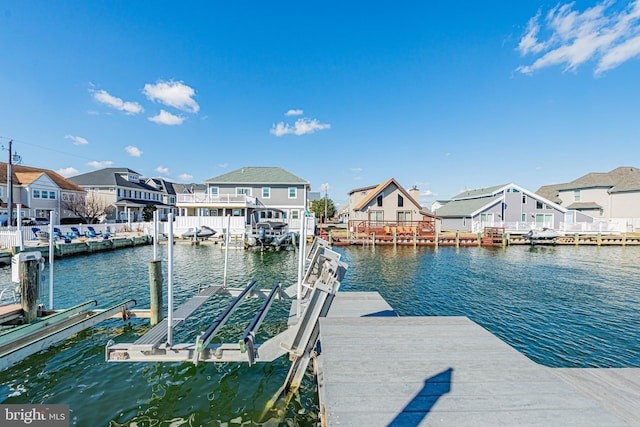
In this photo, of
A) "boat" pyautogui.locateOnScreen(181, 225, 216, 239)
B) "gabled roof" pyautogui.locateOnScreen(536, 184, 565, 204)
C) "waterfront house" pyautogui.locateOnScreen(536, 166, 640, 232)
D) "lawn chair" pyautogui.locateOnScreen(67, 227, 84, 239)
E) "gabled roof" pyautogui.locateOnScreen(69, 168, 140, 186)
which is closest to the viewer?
"lawn chair" pyautogui.locateOnScreen(67, 227, 84, 239)

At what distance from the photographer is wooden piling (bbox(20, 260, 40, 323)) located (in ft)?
22.3

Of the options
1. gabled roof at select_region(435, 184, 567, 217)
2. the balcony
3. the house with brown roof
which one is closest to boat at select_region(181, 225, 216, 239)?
the balcony

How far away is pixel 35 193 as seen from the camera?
33438 mm

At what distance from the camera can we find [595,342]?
287 inches

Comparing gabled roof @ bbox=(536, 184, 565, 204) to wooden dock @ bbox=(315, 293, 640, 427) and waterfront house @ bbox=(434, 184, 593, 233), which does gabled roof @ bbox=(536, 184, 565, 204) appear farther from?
wooden dock @ bbox=(315, 293, 640, 427)

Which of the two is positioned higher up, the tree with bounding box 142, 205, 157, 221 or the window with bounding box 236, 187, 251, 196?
the window with bounding box 236, 187, 251, 196

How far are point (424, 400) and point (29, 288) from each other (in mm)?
9571

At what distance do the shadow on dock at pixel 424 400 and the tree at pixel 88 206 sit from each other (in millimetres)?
45463

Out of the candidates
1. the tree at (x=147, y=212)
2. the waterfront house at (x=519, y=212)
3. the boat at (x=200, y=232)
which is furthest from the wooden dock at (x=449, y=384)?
the tree at (x=147, y=212)

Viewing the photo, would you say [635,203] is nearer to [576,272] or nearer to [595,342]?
[576,272]

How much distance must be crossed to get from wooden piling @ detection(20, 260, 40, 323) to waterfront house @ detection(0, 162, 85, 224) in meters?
34.7

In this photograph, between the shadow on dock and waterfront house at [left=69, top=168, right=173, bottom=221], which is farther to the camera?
waterfront house at [left=69, top=168, right=173, bottom=221]

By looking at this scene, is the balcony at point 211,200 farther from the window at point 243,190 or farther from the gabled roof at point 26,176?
the gabled roof at point 26,176

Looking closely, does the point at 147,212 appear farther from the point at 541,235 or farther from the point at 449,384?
the point at 541,235
